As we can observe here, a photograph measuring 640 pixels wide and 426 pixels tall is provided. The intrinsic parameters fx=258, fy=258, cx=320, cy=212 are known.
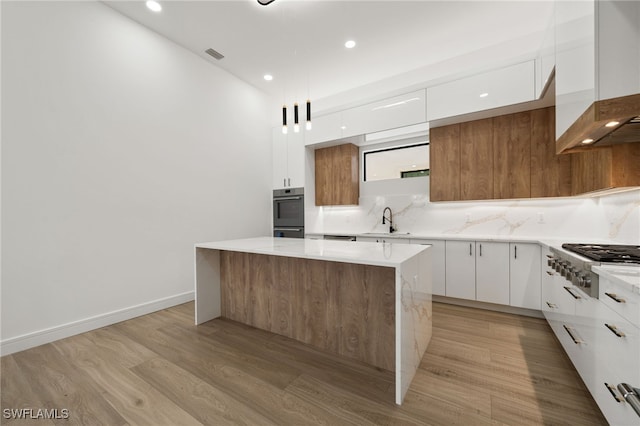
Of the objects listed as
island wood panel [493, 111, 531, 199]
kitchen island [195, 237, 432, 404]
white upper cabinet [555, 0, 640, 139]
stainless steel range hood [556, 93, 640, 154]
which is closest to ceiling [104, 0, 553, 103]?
island wood panel [493, 111, 531, 199]

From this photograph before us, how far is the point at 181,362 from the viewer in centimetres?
199

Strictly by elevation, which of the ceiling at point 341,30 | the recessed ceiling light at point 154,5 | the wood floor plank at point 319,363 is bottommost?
the wood floor plank at point 319,363

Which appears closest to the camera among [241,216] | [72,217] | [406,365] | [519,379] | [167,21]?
[406,365]

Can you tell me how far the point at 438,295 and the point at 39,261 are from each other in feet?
13.8

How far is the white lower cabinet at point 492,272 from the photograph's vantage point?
2850mm

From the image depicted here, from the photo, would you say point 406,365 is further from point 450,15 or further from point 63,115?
point 63,115

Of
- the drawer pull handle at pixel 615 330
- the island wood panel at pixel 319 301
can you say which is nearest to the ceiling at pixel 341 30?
the island wood panel at pixel 319 301

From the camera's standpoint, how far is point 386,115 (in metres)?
3.60

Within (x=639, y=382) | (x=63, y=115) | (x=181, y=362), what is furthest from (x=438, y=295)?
(x=63, y=115)

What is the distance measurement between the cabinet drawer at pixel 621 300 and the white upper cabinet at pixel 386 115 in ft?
8.33

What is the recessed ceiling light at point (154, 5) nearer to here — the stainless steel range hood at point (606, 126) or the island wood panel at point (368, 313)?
the island wood panel at point (368, 313)

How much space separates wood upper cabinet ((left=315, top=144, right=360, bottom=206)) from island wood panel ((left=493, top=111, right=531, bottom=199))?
6.42 ft

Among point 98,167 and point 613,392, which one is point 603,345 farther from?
point 98,167

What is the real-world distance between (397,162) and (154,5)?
3.58m
